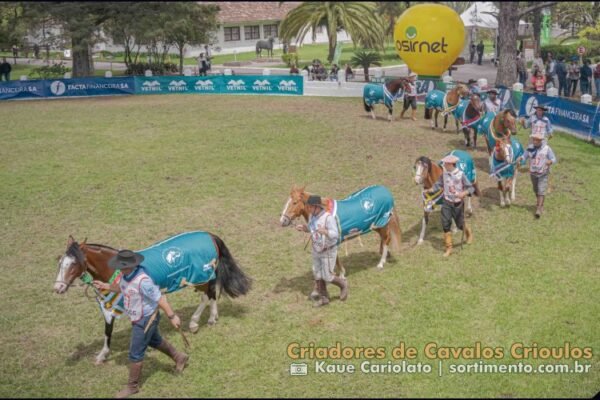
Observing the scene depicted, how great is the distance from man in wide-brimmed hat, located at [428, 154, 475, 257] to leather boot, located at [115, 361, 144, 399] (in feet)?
22.5

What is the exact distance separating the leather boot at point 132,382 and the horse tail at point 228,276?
215cm

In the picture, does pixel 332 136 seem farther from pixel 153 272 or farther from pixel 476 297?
pixel 153 272

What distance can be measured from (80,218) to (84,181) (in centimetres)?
330

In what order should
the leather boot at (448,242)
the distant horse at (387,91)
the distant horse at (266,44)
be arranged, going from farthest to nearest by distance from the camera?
the distant horse at (387,91) < the distant horse at (266,44) < the leather boot at (448,242)

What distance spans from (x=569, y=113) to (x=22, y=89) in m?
26.4

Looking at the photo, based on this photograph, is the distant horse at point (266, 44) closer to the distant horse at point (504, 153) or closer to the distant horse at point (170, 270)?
the distant horse at point (504, 153)

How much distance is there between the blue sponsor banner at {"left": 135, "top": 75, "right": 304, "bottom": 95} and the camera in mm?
33125

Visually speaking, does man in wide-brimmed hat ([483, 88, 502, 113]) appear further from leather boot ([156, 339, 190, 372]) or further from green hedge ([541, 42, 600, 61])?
green hedge ([541, 42, 600, 61])

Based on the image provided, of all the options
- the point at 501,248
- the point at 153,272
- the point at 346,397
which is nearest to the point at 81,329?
the point at 153,272

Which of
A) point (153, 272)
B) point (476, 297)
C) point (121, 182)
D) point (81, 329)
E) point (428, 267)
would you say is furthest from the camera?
point (121, 182)

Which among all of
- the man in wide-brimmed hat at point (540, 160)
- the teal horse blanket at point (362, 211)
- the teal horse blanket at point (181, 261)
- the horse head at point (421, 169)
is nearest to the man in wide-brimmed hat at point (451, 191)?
the horse head at point (421, 169)

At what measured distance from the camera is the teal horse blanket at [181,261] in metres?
8.85

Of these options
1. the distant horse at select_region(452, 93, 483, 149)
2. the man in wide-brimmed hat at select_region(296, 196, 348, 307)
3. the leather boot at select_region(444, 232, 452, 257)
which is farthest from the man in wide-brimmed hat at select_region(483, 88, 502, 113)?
the man in wide-brimmed hat at select_region(296, 196, 348, 307)

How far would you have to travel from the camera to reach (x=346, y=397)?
26.0ft
